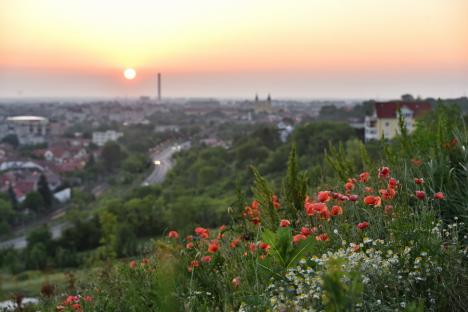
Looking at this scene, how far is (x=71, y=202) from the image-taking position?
129 feet

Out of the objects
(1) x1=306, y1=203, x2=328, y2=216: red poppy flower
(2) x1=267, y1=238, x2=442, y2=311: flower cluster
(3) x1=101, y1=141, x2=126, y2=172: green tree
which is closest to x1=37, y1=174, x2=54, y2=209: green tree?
(3) x1=101, y1=141, x2=126, y2=172: green tree

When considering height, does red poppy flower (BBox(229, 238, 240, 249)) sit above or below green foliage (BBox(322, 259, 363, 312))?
below

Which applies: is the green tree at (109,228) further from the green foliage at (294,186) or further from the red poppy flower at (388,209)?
the red poppy flower at (388,209)

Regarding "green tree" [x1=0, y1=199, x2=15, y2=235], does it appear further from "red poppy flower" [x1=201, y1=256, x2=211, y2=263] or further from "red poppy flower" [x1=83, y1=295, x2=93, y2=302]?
"red poppy flower" [x1=201, y1=256, x2=211, y2=263]

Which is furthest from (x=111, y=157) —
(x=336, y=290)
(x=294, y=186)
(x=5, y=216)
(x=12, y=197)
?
(x=336, y=290)

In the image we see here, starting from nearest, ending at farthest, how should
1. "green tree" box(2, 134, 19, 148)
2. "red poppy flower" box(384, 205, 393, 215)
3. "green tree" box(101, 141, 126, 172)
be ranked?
1. "red poppy flower" box(384, 205, 393, 215)
2. "green tree" box(101, 141, 126, 172)
3. "green tree" box(2, 134, 19, 148)

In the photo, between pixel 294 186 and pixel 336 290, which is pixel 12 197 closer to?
pixel 294 186

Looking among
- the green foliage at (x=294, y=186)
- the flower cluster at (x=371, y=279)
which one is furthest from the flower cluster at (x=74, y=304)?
the green foliage at (x=294, y=186)

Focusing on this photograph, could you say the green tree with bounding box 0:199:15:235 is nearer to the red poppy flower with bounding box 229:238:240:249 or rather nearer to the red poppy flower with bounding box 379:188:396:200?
the red poppy flower with bounding box 229:238:240:249

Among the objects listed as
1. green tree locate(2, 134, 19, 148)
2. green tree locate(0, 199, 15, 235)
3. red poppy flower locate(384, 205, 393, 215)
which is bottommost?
green tree locate(0, 199, 15, 235)

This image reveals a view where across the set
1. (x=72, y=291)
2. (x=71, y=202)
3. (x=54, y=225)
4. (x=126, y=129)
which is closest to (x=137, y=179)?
(x=71, y=202)

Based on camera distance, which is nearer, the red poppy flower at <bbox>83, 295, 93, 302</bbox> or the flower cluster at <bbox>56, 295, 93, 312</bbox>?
the flower cluster at <bbox>56, 295, 93, 312</bbox>

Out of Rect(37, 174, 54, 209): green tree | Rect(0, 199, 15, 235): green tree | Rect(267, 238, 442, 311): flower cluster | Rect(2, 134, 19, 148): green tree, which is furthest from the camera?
Rect(2, 134, 19, 148): green tree

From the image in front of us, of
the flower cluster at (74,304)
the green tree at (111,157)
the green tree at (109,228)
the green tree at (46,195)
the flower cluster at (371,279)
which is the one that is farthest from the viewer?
the green tree at (111,157)
